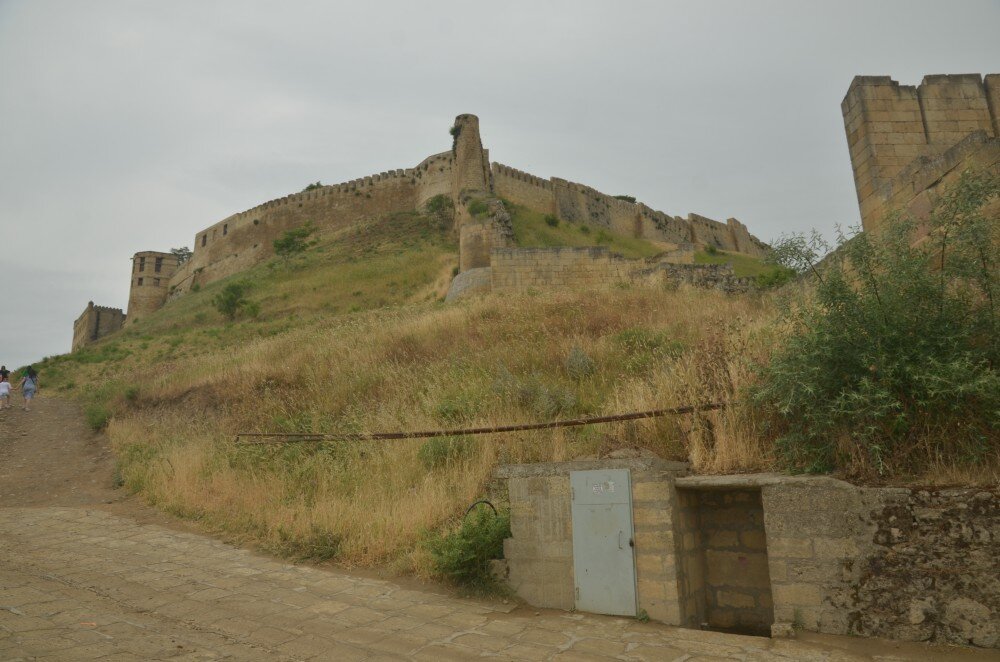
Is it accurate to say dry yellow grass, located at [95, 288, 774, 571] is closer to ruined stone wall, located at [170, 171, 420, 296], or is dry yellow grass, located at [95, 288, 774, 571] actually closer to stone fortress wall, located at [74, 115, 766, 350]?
Result: stone fortress wall, located at [74, 115, 766, 350]

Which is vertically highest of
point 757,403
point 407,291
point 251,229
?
point 251,229

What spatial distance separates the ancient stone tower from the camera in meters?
54.5

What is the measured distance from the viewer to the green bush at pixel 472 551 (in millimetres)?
5449

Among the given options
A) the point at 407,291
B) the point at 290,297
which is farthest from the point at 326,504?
the point at 290,297

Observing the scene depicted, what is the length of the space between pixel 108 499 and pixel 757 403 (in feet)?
29.6

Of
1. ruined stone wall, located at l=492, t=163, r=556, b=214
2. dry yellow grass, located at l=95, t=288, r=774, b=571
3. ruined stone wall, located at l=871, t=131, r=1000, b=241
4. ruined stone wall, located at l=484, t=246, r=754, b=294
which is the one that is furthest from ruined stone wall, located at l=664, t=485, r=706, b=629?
ruined stone wall, located at l=492, t=163, r=556, b=214

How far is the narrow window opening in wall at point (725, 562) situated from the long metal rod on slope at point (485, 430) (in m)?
0.75

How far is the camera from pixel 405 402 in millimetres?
9234

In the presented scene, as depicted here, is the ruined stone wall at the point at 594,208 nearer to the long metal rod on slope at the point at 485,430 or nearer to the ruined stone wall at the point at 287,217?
the ruined stone wall at the point at 287,217


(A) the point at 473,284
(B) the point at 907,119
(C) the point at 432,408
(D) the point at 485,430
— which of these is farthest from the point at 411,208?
(D) the point at 485,430

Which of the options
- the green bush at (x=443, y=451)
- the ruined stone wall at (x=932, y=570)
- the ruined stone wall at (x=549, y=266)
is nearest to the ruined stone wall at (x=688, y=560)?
the ruined stone wall at (x=932, y=570)

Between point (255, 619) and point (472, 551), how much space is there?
176 centimetres

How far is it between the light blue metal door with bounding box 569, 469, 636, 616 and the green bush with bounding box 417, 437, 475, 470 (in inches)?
83.4

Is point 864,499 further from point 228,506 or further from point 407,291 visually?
point 407,291
